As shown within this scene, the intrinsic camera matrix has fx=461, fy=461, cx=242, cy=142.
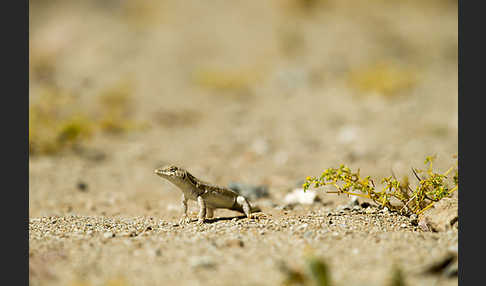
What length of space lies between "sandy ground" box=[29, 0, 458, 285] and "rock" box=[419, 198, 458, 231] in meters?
0.19

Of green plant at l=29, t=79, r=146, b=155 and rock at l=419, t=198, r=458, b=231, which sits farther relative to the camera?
green plant at l=29, t=79, r=146, b=155

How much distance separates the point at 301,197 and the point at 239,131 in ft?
15.6

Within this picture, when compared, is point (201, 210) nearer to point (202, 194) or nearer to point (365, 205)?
point (202, 194)

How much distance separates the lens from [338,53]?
14.6 metres

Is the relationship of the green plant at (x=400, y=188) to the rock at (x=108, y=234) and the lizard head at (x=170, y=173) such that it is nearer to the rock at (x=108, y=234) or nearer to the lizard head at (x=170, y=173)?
the lizard head at (x=170, y=173)

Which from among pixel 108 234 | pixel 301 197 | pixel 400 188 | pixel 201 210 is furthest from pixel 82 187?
pixel 400 188

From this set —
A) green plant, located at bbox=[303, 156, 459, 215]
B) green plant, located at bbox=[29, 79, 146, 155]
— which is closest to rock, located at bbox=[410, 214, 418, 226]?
green plant, located at bbox=[303, 156, 459, 215]

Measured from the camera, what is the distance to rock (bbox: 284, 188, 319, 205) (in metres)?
5.85

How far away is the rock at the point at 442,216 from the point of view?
406 cm

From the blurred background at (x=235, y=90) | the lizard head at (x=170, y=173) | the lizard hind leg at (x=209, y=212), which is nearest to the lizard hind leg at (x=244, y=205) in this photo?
the lizard hind leg at (x=209, y=212)

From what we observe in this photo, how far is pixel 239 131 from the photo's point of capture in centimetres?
1055

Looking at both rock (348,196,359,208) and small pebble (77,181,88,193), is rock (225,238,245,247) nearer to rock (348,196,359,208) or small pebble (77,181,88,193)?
rock (348,196,359,208)

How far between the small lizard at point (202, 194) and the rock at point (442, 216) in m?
1.75

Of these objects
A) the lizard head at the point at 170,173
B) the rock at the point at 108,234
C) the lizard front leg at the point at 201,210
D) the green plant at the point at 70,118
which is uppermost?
the green plant at the point at 70,118
